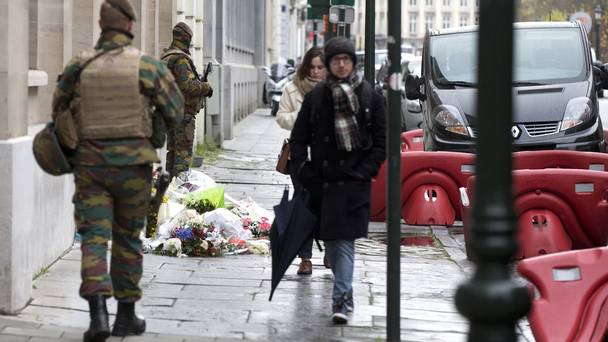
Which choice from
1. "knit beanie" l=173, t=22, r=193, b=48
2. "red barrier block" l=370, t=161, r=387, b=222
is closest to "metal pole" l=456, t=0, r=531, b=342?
"red barrier block" l=370, t=161, r=387, b=222

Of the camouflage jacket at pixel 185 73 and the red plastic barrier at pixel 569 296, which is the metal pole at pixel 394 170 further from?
the camouflage jacket at pixel 185 73

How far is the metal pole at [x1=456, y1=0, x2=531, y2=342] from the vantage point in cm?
348

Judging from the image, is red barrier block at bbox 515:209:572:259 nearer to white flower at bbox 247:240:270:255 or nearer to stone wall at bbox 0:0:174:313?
white flower at bbox 247:240:270:255

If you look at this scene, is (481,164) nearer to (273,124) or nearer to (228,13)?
(228,13)

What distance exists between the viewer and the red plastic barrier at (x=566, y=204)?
434 inches

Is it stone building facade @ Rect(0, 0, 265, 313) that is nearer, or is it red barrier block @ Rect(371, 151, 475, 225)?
stone building facade @ Rect(0, 0, 265, 313)

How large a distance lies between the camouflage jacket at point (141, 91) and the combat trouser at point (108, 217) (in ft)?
0.17

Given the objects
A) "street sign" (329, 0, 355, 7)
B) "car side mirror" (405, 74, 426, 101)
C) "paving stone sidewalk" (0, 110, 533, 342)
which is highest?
"street sign" (329, 0, 355, 7)

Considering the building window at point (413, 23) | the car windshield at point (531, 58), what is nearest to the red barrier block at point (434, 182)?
the car windshield at point (531, 58)

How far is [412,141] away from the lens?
1756 centimetres

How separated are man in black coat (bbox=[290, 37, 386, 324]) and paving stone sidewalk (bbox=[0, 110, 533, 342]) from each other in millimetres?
362

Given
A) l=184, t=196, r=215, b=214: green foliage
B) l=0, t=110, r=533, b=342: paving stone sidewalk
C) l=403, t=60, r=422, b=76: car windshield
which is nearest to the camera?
l=0, t=110, r=533, b=342: paving stone sidewalk

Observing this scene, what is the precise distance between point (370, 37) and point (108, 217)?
21.9ft

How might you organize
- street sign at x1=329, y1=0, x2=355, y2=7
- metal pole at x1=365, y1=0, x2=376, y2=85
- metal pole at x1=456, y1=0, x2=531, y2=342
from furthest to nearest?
street sign at x1=329, y1=0, x2=355, y2=7 → metal pole at x1=365, y1=0, x2=376, y2=85 → metal pole at x1=456, y1=0, x2=531, y2=342
